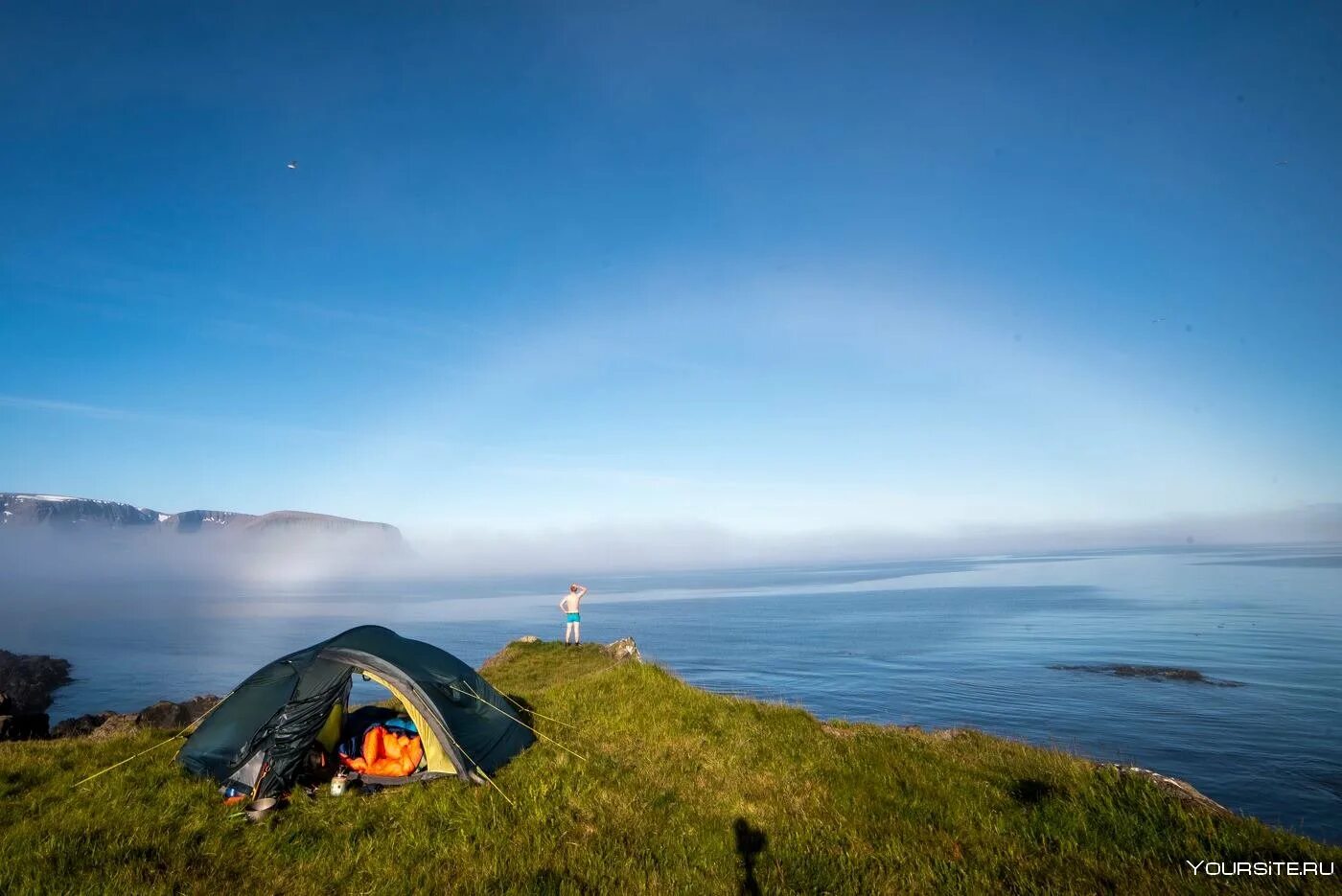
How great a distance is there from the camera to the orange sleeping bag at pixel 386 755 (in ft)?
37.0

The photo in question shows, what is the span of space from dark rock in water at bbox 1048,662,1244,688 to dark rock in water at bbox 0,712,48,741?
46502mm

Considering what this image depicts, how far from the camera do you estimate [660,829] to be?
9.05 meters

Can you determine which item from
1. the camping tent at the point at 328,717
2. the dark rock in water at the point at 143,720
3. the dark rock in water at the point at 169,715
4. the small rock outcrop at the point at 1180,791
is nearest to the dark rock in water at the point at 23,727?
the dark rock in water at the point at 143,720

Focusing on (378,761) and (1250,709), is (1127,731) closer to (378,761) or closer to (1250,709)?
(1250,709)

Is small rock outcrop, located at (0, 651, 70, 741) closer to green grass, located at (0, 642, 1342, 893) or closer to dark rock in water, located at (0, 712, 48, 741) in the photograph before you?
dark rock in water, located at (0, 712, 48, 741)

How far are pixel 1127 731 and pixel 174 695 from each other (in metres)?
54.8

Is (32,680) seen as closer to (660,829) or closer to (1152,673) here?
(660,829)

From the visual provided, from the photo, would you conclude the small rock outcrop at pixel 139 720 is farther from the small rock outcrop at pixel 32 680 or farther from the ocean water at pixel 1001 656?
the ocean water at pixel 1001 656

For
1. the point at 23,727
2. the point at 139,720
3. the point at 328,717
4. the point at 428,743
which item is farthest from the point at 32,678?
the point at 428,743

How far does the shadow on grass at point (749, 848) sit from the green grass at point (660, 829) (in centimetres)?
11

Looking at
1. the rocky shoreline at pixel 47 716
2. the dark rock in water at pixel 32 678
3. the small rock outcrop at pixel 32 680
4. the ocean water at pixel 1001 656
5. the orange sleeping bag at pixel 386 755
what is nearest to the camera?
the orange sleeping bag at pixel 386 755

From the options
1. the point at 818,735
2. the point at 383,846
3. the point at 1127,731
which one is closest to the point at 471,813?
the point at 383,846

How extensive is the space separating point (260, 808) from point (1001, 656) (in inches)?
1819

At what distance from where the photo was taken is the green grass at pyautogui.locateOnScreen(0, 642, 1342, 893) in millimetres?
7547
